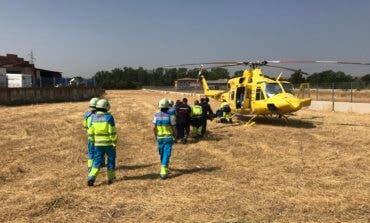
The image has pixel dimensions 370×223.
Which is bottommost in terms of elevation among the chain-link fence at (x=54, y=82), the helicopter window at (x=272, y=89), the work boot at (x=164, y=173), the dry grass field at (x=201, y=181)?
the dry grass field at (x=201, y=181)

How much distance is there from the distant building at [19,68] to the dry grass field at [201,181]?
32.6m

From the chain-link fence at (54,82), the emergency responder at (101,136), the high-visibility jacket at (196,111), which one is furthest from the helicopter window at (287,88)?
the chain-link fence at (54,82)

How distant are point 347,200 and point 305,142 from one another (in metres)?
7.20

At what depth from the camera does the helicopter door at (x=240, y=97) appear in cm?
2107

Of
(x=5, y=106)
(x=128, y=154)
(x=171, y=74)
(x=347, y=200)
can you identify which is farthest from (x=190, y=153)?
(x=171, y=74)

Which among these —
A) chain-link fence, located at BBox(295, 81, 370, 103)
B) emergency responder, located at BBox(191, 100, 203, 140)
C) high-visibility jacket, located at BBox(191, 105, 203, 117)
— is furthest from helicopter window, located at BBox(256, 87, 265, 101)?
chain-link fence, located at BBox(295, 81, 370, 103)

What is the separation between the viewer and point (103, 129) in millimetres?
9656

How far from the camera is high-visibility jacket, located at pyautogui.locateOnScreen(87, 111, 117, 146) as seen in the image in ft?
31.7

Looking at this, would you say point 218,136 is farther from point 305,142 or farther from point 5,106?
point 5,106

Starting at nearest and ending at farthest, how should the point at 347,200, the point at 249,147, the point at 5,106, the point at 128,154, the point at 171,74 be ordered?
the point at 347,200, the point at 128,154, the point at 249,147, the point at 5,106, the point at 171,74

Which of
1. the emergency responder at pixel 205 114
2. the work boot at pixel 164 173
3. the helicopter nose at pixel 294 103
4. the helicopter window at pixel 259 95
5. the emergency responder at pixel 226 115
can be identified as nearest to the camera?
the work boot at pixel 164 173

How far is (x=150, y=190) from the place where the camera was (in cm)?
932

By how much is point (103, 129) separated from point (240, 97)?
1238cm

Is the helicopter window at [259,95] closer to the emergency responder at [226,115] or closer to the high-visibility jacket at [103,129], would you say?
the emergency responder at [226,115]
